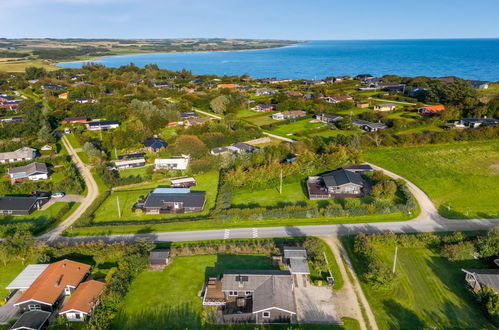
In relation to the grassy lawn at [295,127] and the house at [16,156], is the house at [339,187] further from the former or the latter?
the house at [16,156]

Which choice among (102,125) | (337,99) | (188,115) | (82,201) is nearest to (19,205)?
(82,201)

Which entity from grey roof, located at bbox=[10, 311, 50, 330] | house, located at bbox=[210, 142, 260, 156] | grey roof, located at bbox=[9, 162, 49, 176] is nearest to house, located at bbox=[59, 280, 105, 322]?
grey roof, located at bbox=[10, 311, 50, 330]

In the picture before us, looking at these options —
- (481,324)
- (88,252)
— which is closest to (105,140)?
(88,252)

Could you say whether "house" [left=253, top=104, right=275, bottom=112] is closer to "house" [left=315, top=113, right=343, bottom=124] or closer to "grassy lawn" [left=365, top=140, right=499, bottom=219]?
"house" [left=315, top=113, right=343, bottom=124]

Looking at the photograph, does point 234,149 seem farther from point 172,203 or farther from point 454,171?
point 454,171

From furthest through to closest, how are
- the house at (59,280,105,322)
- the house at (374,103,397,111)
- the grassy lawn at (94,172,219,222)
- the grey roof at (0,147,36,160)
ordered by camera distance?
the house at (374,103,397,111) < the grey roof at (0,147,36,160) < the grassy lawn at (94,172,219,222) < the house at (59,280,105,322)

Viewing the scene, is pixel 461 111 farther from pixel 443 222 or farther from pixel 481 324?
pixel 481 324
